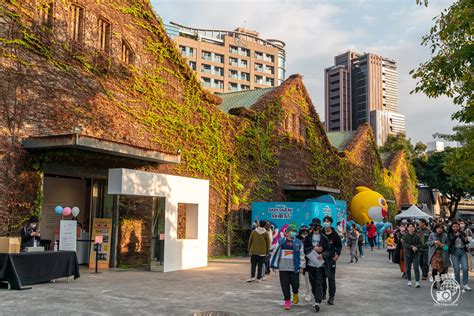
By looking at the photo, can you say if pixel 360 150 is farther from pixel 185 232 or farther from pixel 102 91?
pixel 102 91

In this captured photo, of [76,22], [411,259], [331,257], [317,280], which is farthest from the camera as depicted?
[76,22]

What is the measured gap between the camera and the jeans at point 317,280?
9.16m

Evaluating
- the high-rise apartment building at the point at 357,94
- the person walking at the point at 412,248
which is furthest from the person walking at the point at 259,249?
the high-rise apartment building at the point at 357,94

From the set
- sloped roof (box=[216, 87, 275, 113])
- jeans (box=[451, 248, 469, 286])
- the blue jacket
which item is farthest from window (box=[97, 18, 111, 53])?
jeans (box=[451, 248, 469, 286])

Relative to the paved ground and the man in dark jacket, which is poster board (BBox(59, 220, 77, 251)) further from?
the man in dark jacket

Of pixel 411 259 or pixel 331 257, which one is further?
pixel 411 259

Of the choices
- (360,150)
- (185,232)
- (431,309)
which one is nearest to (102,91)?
(185,232)

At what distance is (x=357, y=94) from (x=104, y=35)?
559 ft

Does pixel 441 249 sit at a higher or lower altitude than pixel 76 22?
lower

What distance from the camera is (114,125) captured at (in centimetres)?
1603

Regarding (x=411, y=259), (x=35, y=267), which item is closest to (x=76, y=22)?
(x=35, y=267)

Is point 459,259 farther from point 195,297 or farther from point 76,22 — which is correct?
point 76,22

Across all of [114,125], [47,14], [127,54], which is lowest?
[114,125]

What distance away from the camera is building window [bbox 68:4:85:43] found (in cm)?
1501
